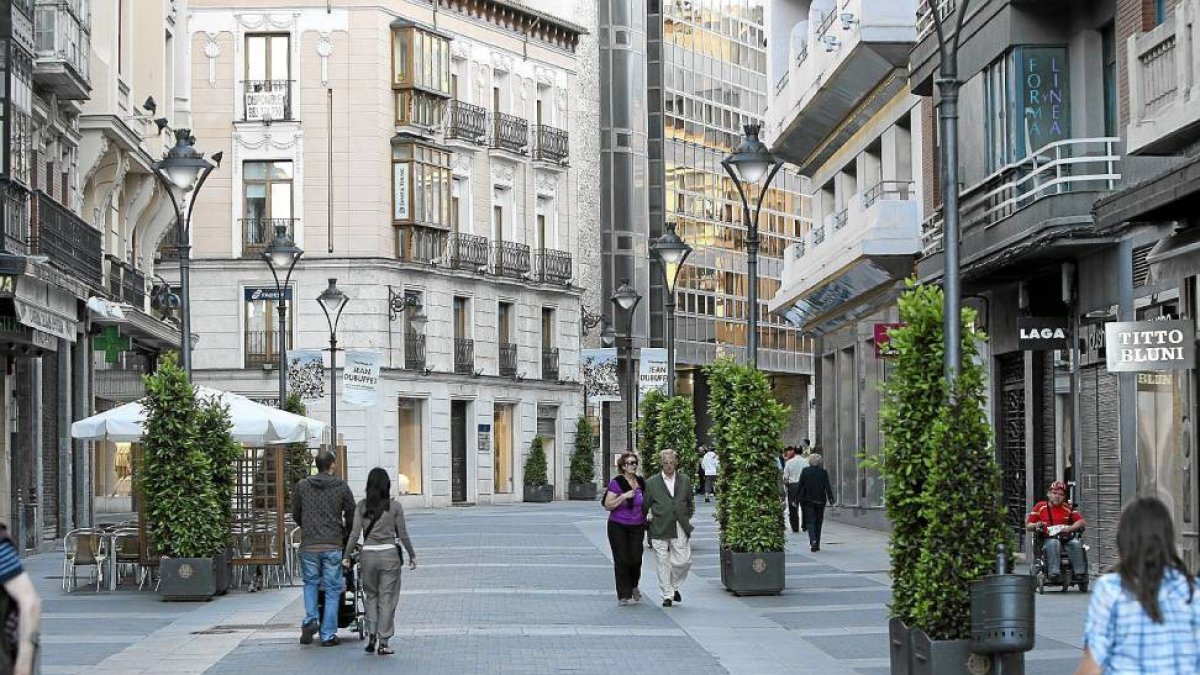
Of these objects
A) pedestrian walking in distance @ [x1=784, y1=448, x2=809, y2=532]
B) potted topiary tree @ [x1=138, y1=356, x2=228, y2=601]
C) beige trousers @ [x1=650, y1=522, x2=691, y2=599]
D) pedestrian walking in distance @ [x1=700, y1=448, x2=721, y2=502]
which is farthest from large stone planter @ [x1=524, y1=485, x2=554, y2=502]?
beige trousers @ [x1=650, y1=522, x2=691, y2=599]

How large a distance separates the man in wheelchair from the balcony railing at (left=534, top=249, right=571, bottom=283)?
154 ft

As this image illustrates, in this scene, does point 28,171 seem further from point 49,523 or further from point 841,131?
point 841,131

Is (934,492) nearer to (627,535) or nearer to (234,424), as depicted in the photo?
(627,535)

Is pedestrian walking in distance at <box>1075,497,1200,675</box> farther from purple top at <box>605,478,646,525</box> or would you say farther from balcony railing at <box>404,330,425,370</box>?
balcony railing at <box>404,330,425,370</box>

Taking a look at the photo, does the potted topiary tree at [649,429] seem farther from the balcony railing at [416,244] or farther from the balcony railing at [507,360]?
the balcony railing at [507,360]

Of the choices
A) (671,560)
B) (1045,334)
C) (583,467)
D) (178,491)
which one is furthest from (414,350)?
(671,560)

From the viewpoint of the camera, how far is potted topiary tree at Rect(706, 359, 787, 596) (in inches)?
989

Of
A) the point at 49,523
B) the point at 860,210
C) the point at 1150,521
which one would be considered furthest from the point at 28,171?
the point at 1150,521

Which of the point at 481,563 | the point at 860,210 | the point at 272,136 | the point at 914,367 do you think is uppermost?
the point at 272,136

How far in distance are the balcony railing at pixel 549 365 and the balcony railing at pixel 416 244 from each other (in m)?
7.40

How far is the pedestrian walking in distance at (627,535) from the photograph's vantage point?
2411 cm

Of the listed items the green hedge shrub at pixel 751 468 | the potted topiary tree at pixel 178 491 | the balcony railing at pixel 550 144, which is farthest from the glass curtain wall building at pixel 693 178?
the potted topiary tree at pixel 178 491

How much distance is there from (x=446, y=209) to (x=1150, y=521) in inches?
2292

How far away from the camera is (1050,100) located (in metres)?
28.2
